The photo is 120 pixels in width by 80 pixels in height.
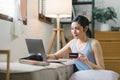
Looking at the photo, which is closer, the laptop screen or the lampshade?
the laptop screen

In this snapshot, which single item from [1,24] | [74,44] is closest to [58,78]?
[74,44]

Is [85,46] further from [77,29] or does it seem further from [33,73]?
[33,73]

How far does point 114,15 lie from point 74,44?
5.90ft

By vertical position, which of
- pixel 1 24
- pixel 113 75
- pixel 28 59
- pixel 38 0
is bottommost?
pixel 113 75

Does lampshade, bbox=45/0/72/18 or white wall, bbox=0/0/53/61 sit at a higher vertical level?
lampshade, bbox=45/0/72/18

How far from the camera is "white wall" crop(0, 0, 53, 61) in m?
2.56

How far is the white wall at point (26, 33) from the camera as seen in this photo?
101 inches

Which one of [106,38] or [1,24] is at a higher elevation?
[1,24]

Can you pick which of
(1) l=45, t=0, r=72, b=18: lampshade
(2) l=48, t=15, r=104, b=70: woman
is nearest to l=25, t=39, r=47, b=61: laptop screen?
(2) l=48, t=15, r=104, b=70: woman

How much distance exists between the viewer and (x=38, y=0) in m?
3.67

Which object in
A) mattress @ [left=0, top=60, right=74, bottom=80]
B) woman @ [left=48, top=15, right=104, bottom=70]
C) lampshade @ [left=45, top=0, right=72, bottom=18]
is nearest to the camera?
mattress @ [left=0, top=60, right=74, bottom=80]

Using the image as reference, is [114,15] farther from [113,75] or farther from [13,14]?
[113,75]

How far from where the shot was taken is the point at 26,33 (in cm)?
320

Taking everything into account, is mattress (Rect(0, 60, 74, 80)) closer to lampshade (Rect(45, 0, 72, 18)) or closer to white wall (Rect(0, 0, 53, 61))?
white wall (Rect(0, 0, 53, 61))
